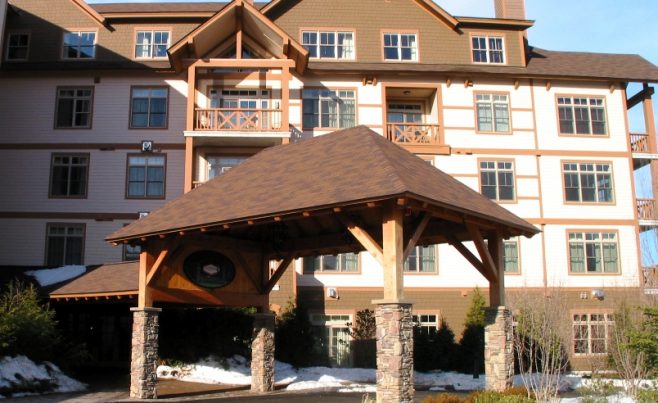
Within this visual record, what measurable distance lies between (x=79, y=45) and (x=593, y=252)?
2383cm

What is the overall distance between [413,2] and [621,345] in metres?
20.3

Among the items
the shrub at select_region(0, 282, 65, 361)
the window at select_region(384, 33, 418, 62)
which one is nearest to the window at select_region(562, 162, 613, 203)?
the window at select_region(384, 33, 418, 62)

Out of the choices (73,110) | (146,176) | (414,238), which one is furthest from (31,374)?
(73,110)

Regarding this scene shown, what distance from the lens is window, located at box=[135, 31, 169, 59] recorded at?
30.0 metres

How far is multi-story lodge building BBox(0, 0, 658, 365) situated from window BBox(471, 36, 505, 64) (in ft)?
0.21

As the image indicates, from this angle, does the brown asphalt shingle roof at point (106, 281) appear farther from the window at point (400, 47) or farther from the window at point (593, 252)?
the window at point (593, 252)

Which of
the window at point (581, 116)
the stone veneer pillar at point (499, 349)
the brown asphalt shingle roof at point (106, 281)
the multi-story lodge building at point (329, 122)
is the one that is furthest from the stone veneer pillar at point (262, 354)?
the window at point (581, 116)

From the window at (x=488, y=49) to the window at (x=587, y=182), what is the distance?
5700mm

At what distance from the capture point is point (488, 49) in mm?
30828

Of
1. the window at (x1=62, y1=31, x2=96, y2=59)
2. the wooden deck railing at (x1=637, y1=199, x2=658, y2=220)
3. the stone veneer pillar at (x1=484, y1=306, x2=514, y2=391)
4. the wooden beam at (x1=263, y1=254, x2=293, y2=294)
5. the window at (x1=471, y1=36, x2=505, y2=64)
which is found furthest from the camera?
the window at (x1=471, y1=36, x2=505, y2=64)

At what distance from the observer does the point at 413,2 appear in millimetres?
31031

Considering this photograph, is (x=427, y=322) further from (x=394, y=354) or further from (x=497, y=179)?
(x=394, y=354)

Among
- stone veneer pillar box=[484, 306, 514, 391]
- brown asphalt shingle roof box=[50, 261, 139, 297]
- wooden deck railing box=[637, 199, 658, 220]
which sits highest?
wooden deck railing box=[637, 199, 658, 220]

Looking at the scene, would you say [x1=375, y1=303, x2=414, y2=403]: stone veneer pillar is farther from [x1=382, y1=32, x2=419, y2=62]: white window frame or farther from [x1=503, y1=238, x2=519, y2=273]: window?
[x1=382, y1=32, x2=419, y2=62]: white window frame
